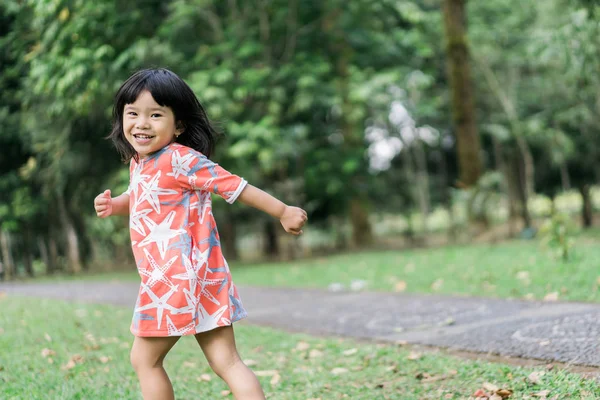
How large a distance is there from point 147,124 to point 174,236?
0.47 metres

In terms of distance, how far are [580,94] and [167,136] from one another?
1685 cm

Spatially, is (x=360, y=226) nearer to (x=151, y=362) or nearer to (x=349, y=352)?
(x=349, y=352)

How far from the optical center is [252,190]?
8.68 feet

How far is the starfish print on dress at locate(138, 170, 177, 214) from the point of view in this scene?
106 inches

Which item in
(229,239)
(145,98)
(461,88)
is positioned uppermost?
(461,88)

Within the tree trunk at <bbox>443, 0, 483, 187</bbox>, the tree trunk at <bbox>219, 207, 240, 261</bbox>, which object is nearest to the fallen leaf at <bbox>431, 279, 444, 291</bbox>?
the tree trunk at <bbox>443, 0, 483, 187</bbox>

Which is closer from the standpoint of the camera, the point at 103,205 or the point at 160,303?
the point at 160,303

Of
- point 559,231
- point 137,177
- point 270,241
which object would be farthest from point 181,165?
point 270,241

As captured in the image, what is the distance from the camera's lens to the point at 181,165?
2.71 metres

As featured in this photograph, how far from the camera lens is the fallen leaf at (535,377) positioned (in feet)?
10.7

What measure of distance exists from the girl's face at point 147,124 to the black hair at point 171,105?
25 millimetres

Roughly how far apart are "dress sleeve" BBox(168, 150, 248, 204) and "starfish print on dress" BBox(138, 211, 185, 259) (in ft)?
0.49

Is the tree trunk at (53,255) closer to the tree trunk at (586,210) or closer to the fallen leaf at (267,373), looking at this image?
the tree trunk at (586,210)

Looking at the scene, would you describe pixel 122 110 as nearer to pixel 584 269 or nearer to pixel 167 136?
pixel 167 136
